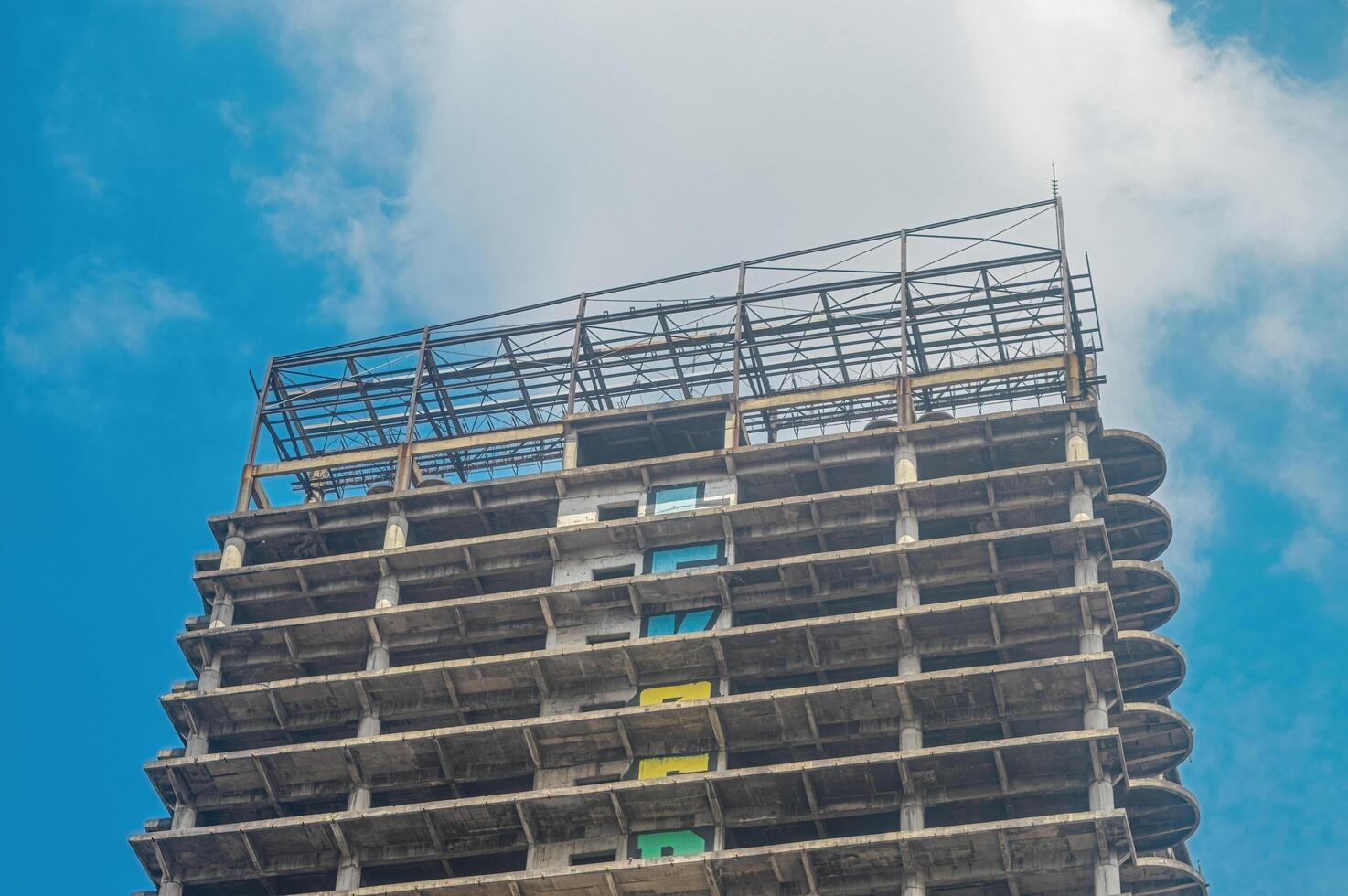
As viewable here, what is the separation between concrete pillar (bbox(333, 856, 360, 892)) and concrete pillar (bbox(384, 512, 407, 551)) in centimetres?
1406

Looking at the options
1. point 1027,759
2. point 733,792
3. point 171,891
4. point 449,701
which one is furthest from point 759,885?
point 171,891

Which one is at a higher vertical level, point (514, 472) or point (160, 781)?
point (514, 472)

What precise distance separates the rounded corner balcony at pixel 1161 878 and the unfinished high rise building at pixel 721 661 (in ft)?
0.71

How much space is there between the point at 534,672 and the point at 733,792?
9901 mm

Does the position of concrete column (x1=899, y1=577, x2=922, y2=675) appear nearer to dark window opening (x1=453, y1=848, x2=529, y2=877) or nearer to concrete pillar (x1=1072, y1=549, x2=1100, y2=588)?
concrete pillar (x1=1072, y1=549, x2=1100, y2=588)

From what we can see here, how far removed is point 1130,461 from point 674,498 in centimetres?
1842

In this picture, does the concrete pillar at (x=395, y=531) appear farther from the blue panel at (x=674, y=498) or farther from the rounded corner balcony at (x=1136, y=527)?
the rounded corner balcony at (x=1136, y=527)

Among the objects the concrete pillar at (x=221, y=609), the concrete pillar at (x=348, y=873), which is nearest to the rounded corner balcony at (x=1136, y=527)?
the concrete pillar at (x=348, y=873)

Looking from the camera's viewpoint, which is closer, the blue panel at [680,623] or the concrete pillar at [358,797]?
the concrete pillar at [358,797]

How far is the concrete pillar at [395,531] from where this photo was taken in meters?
93.8

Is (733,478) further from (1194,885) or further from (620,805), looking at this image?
(1194,885)

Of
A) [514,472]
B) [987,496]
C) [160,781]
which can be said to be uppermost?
[514,472]

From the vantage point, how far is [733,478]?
91.4 meters

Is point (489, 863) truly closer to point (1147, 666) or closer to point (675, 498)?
point (675, 498)
